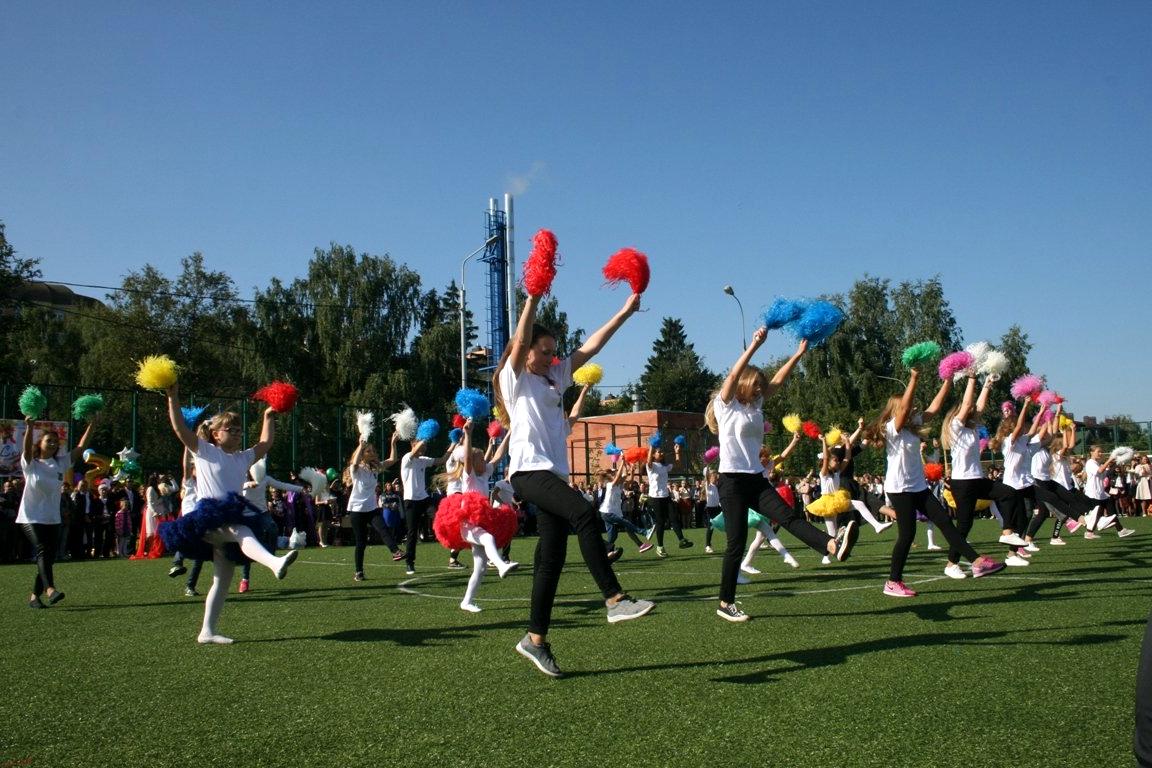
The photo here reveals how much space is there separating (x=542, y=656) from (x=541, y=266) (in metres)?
2.24

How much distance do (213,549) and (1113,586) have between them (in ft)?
27.0

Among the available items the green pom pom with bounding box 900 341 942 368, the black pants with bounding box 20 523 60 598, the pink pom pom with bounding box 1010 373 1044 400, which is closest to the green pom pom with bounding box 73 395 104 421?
the black pants with bounding box 20 523 60 598

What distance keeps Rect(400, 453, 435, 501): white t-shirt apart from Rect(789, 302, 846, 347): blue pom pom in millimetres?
7129

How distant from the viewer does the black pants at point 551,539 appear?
5320 millimetres

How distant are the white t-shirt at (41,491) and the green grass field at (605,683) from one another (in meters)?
0.98

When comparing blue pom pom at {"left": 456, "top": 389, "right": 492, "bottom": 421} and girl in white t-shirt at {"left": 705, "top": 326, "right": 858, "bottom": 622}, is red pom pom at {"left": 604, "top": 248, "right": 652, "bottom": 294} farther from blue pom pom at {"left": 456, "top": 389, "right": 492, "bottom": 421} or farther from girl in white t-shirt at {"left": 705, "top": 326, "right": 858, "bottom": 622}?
blue pom pom at {"left": 456, "top": 389, "right": 492, "bottom": 421}

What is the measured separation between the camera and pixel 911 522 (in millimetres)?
8711

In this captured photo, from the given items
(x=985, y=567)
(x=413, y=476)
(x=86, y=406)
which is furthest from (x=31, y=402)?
(x=985, y=567)

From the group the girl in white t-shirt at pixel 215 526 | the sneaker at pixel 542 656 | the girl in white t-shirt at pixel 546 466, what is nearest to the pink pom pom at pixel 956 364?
the girl in white t-shirt at pixel 546 466

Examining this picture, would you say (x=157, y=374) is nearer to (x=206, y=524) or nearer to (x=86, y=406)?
(x=206, y=524)

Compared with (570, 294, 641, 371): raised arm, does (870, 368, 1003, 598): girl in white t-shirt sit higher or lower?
lower

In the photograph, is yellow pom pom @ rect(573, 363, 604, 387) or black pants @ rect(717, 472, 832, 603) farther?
yellow pom pom @ rect(573, 363, 604, 387)

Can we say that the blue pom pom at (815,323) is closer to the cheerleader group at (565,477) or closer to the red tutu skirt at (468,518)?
the cheerleader group at (565,477)

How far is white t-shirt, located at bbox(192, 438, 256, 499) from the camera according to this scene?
7.45 meters
